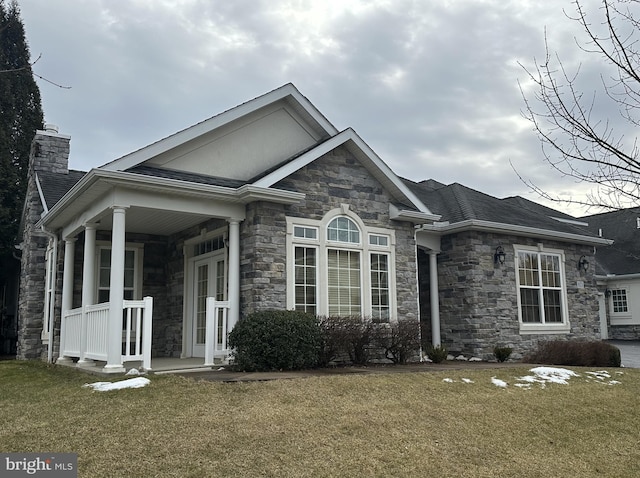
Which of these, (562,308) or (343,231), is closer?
(343,231)

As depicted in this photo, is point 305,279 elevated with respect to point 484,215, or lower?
lower

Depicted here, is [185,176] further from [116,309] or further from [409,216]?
[409,216]

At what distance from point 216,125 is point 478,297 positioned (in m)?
6.79

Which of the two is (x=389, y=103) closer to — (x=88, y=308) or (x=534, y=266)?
(x=534, y=266)

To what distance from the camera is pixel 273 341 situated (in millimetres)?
8594

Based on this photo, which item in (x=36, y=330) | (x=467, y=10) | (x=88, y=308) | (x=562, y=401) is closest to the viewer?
(x=467, y=10)

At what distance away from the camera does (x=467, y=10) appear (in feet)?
21.8

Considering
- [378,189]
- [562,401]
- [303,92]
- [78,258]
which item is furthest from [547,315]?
[78,258]

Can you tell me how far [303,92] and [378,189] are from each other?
8.19ft

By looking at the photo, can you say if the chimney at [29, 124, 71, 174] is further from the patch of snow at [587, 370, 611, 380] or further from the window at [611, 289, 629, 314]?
the window at [611, 289, 629, 314]

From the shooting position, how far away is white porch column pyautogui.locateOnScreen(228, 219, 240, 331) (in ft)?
32.0

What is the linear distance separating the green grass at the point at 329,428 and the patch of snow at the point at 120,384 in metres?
0.14

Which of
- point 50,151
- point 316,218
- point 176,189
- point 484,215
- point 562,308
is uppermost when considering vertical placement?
point 50,151

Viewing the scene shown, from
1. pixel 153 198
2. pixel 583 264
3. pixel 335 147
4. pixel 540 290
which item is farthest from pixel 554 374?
pixel 153 198
